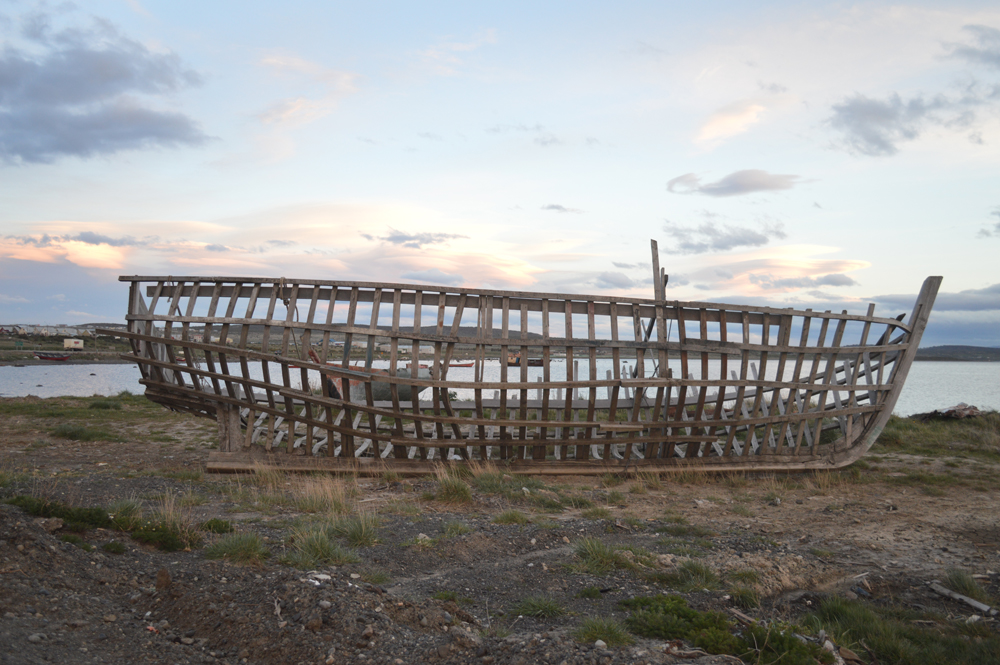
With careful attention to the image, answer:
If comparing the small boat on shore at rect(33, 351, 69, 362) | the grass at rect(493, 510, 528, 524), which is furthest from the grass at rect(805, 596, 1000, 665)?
the small boat on shore at rect(33, 351, 69, 362)

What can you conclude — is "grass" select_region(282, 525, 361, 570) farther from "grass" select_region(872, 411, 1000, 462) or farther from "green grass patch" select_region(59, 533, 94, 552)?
"grass" select_region(872, 411, 1000, 462)

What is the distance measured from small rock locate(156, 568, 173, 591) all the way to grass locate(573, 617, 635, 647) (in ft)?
11.1

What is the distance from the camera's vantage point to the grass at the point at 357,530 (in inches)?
269

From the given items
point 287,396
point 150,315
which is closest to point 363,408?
point 287,396

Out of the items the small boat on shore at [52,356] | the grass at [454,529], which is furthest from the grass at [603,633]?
the small boat on shore at [52,356]

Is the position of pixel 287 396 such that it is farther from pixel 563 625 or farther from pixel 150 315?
pixel 563 625

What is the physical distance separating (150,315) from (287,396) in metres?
3.33

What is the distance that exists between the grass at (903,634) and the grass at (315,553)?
4334mm

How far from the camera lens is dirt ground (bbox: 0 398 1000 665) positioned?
4.21m

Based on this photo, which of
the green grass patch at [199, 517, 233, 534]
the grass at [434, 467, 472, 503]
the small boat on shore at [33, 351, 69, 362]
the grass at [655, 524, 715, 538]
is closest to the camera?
the green grass patch at [199, 517, 233, 534]

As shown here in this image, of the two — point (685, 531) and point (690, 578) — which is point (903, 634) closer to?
point (690, 578)

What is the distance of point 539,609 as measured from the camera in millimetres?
5105

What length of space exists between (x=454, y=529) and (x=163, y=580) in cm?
329

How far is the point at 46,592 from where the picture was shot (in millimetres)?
4531
